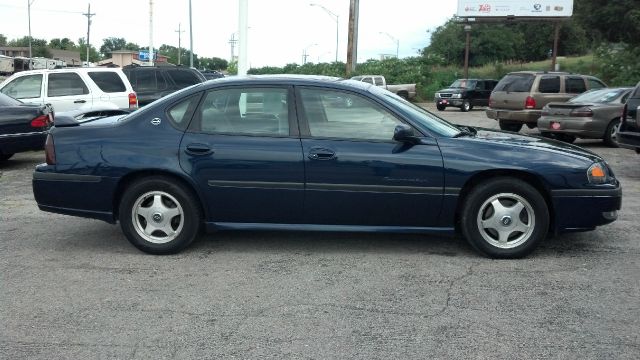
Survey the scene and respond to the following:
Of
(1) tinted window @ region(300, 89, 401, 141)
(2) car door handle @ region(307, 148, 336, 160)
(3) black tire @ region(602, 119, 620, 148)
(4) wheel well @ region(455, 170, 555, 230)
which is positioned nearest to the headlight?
(4) wheel well @ region(455, 170, 555, 230)

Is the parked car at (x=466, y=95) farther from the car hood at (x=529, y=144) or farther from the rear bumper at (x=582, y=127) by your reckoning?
the car hood at (x=529, y=144)

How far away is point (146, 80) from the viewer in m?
15.8

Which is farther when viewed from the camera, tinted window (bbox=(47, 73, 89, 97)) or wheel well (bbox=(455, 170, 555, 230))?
tinted window (bbox=(47, 73, 89, 97))

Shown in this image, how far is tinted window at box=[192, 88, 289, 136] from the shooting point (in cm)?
538

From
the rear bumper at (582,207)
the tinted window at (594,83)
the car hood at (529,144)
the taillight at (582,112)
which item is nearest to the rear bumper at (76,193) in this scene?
the car hood at (529,144)

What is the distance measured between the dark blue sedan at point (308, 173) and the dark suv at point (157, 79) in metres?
10.5

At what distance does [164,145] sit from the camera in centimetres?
534

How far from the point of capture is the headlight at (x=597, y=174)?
5.17 m

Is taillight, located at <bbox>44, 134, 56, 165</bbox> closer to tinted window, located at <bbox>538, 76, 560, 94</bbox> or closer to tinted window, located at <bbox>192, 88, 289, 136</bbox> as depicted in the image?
tinted window, located at <bbox>192, 88, 289, 136</bbox>

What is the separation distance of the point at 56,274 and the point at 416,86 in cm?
3805

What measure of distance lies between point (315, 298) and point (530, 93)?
13.0m

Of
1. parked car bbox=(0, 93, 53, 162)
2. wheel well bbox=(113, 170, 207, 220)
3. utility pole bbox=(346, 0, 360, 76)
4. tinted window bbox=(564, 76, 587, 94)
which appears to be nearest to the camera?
wheel well bbox=(113, 170, 207, 220)

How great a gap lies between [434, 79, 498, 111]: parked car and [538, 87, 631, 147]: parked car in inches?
683

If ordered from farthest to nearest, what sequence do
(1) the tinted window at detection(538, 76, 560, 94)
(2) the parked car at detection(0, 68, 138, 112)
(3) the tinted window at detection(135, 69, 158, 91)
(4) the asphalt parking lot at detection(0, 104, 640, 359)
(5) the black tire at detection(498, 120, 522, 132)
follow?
(5) the black tire at detection(498, 120, 522, 132) → (1) the tinted window at detection(538, 76, 560, 94) → (3) the tinted window at detection(135, 69, 158, 91) → (2) the parked car at detection(0, 68, 138, 112) → (4) the asphalt parking lot at detection(0, 104, 640, 359)
